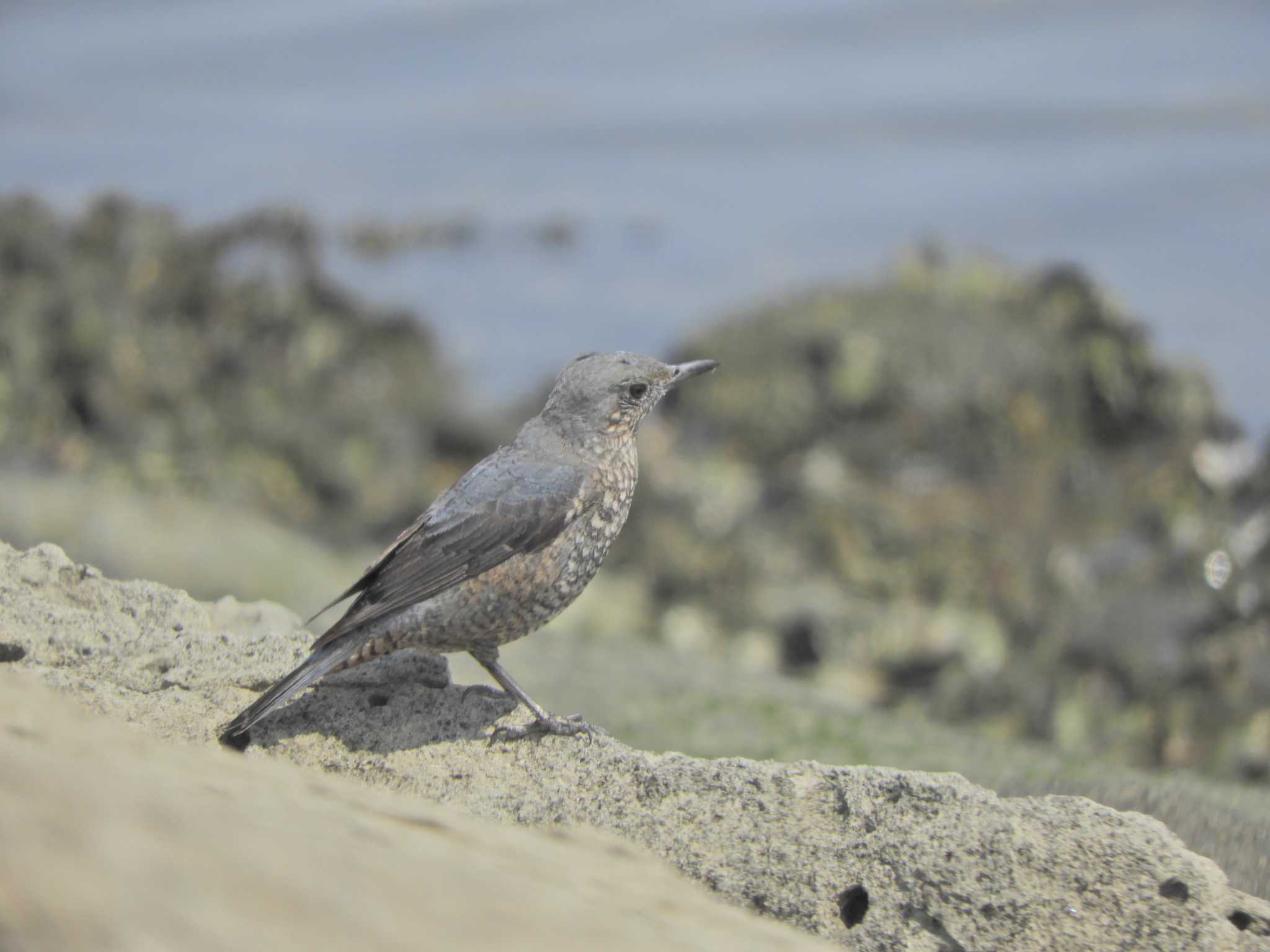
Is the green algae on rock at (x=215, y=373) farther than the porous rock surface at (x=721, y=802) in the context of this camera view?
Yes

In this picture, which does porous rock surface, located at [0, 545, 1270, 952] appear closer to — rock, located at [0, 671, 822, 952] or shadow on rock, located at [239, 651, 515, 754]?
shadow on rock, located at [239, 651, 515, 754]

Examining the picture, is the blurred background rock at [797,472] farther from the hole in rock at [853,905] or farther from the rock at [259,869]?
the rock at [259,869]

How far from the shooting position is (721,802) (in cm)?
372

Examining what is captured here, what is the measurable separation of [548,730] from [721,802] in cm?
64

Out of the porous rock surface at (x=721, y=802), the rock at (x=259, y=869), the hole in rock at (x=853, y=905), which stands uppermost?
the porous rock surface at (x=721, y=802)

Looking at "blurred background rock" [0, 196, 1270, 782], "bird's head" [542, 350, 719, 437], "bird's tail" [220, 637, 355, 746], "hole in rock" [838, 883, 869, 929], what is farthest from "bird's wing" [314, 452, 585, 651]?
"blurred background rock" [0, 196, 1270, 782]

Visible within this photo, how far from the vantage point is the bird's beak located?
4664mm

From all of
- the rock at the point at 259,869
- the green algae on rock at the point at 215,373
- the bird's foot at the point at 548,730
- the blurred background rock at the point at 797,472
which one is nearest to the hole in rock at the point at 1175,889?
the rock at the point at 259,869

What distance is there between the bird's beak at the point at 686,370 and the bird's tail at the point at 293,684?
4.58ft

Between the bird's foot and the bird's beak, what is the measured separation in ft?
3.93

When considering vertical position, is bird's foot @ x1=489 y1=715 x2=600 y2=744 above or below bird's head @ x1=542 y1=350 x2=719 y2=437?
below

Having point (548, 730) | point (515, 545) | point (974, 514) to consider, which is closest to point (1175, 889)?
point (548, 730)

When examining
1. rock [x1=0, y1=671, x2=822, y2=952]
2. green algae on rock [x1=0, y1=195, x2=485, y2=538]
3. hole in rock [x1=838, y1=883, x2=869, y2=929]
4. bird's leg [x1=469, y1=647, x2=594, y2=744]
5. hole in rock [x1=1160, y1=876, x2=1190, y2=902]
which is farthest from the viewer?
green algae on rock [x1=0, y1=195, x2=485, y2=538]

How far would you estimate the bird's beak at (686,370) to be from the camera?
4664 mm
